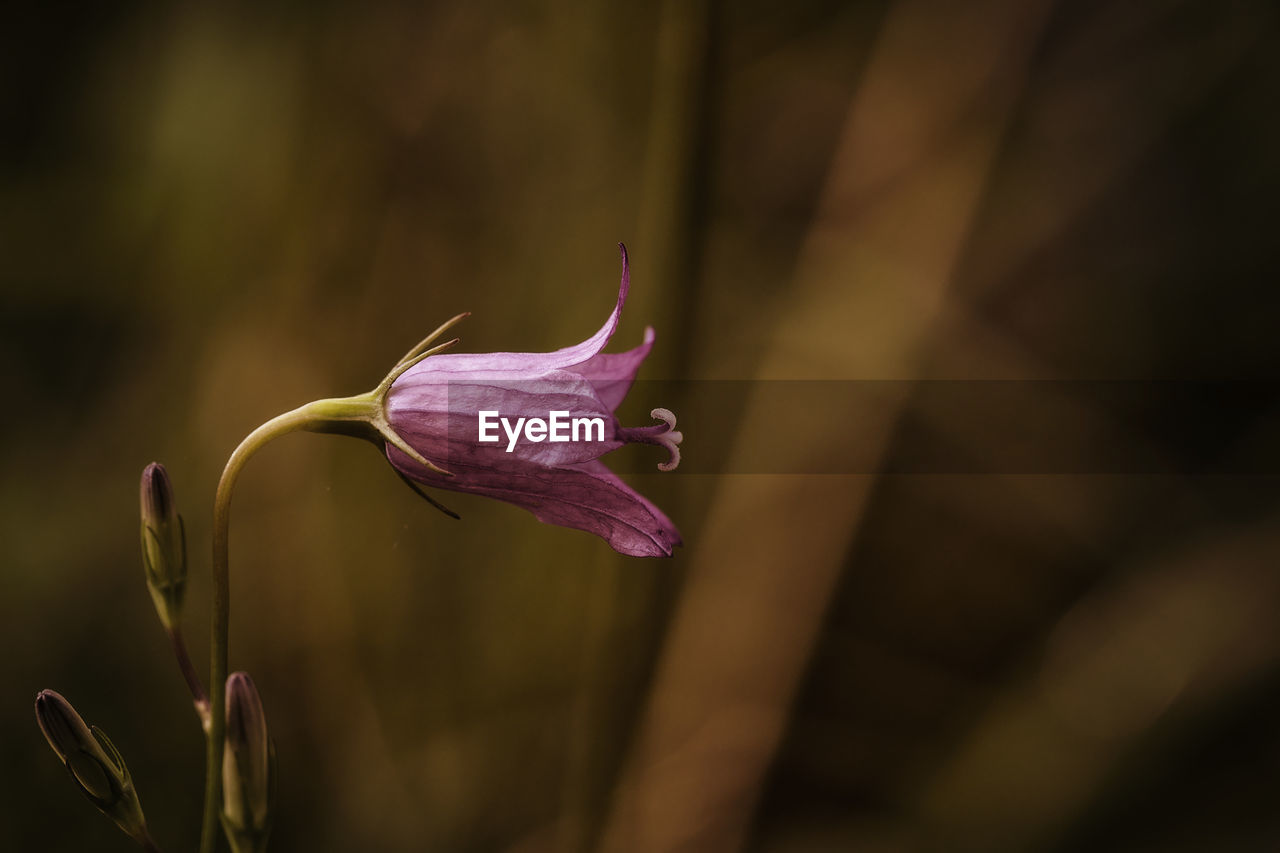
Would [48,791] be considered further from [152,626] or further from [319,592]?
[319,592]

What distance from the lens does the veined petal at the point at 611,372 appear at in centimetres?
58

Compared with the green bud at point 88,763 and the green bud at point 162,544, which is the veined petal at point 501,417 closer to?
the green bud at point 162,544

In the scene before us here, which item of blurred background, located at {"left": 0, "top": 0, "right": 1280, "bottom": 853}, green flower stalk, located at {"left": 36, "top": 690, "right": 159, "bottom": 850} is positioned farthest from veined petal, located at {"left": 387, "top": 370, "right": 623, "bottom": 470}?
blurred background, located at {"left": 0, "top": 0, "right": 1280, "bottom": 853}

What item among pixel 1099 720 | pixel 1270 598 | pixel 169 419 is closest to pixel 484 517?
pixel 169 419

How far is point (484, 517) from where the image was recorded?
4.08 feet

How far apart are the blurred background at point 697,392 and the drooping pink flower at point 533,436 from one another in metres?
0.52

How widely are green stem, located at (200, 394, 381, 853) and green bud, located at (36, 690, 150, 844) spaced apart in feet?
0.21

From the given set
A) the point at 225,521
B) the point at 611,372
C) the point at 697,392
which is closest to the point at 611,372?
the point at 611,372

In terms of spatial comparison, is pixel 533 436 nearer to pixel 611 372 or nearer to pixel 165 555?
pixel 611 372

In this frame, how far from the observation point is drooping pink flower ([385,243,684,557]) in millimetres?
557

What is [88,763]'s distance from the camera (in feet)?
1.94

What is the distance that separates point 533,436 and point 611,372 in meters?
0.08

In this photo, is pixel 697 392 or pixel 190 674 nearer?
pixel 190 674

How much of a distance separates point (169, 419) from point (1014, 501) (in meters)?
1.29
